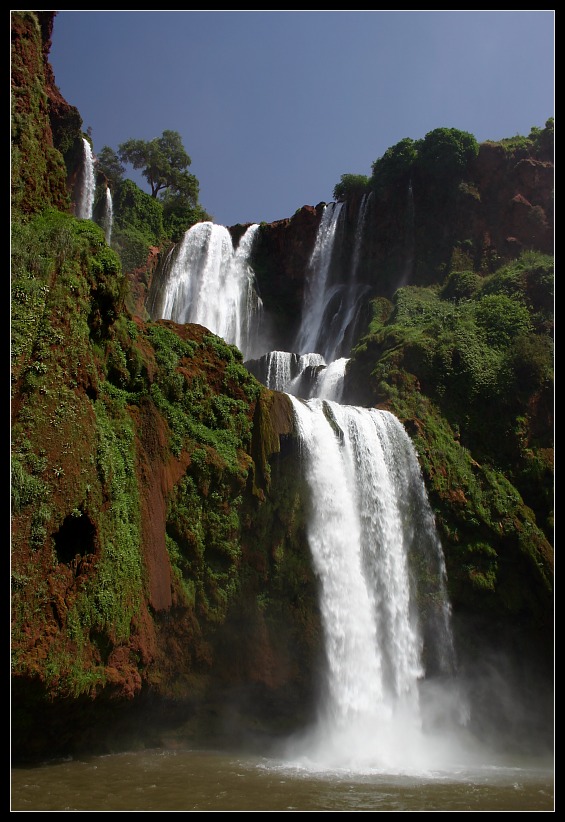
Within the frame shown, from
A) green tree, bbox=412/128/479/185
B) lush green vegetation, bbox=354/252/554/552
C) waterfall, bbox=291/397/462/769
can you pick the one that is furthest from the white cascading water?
waterfall, bbox=291/397/462/769

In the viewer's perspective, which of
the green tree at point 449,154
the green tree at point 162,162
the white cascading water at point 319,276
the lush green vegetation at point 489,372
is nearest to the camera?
the lush green vegetation at point 489,372

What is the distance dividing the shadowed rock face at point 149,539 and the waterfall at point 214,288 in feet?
51.0

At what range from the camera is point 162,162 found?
45.0 m

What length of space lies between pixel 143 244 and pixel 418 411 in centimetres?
2229

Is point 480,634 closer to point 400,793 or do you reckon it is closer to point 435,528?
point 435,528

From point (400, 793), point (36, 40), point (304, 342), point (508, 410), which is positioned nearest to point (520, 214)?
point (304, 342)

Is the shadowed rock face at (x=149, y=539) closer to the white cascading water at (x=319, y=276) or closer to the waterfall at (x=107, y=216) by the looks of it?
the waterfall at (x=107, y=216)

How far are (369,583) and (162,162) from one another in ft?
124

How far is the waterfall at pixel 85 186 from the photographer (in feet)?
116

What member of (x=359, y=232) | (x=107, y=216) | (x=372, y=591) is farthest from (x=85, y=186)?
(x=372, y=591)

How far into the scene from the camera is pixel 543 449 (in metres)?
22.6

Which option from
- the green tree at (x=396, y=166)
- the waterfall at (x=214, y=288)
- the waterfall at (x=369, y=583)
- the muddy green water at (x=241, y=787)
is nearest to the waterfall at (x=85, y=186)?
the waterfall at (x=214, y=288)

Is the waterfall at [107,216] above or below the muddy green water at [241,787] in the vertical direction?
above

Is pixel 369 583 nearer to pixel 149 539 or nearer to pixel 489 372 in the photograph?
pixel 149 539
